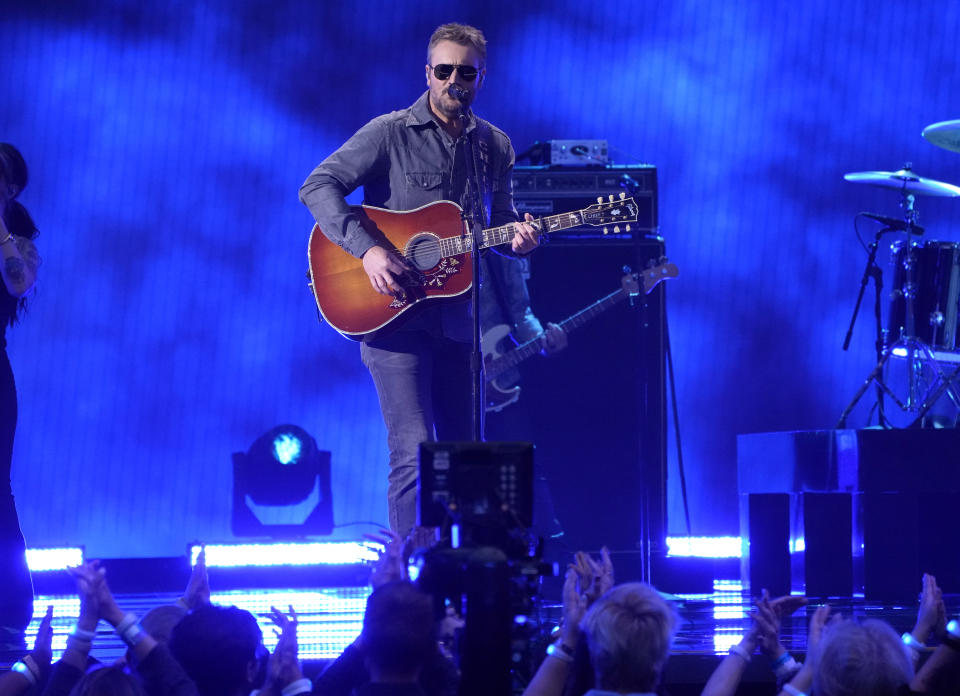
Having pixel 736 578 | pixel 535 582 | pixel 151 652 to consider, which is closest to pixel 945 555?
pixel 736 578

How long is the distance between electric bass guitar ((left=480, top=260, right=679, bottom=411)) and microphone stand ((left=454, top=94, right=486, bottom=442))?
2134mm

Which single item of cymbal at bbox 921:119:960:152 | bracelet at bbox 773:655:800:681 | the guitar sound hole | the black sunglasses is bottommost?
bracelet at bbox 773:655:800:681

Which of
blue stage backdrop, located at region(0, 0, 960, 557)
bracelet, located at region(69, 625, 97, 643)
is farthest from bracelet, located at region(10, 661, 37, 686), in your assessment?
blue stage backdrop, located at region(0, 0, 960, 557)

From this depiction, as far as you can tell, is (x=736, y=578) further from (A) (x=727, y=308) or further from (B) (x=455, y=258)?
(B) (x=455, y=258)

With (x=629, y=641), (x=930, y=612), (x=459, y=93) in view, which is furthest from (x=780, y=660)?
(x=459, y=93)

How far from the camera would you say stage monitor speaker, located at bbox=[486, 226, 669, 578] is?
241 inches

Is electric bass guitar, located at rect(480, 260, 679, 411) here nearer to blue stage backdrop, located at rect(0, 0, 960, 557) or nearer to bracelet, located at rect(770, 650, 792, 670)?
blue stage backdrop, located at rect(0, 0, 960, 557)

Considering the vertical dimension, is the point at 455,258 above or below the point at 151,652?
above

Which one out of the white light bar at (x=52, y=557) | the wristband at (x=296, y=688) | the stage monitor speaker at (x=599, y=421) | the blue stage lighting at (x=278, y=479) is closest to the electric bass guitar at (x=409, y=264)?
the wristband at (x=296, y=688)

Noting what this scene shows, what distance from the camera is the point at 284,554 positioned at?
620 centimetres

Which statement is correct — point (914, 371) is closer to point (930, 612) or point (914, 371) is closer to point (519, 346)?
point (519, 346)

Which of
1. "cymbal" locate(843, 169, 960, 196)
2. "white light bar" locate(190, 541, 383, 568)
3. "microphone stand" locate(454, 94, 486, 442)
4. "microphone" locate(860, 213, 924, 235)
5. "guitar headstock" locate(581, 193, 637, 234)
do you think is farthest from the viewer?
"microphone" locate(860, 213, 924, 235)

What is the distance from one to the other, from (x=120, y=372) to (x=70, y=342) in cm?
35

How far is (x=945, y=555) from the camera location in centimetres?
569
